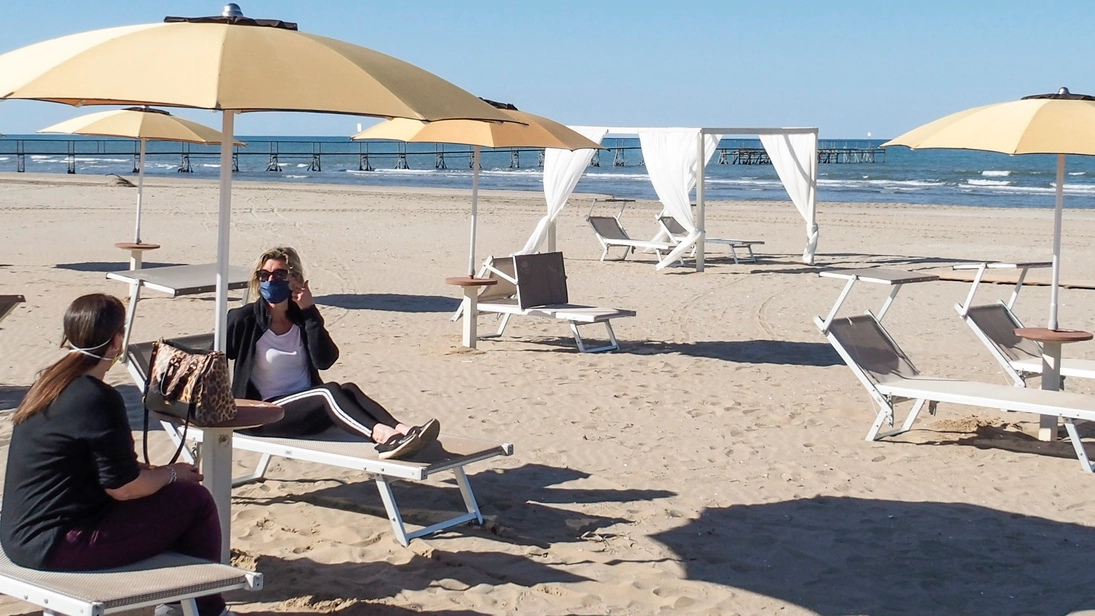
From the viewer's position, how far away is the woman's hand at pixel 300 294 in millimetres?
4527

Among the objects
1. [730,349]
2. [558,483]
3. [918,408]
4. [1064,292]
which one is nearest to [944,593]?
[558,483]

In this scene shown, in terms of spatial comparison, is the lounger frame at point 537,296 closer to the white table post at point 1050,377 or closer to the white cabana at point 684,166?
the white table post at point 1050,377

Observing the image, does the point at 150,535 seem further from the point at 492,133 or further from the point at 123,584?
the point at 492,133

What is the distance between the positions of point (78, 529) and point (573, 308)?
601cm

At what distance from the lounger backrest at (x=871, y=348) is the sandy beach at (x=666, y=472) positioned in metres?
0.36

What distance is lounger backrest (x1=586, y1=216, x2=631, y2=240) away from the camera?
50.6 feet

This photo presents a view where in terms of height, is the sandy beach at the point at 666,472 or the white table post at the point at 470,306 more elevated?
the white table post at the point at 470,306

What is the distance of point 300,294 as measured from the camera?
14.9 ft

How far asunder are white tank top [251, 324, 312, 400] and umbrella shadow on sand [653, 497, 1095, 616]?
1571 millimetres

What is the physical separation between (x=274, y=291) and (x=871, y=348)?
11.4 ft

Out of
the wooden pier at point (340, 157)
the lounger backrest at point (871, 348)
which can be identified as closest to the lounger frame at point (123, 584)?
the lounger backrest at point (871, 348)

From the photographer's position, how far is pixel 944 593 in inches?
154

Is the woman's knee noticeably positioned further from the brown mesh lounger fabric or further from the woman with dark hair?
the brown mesh lounger fabric

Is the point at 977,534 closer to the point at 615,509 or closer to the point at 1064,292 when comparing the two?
the point at 615,509
